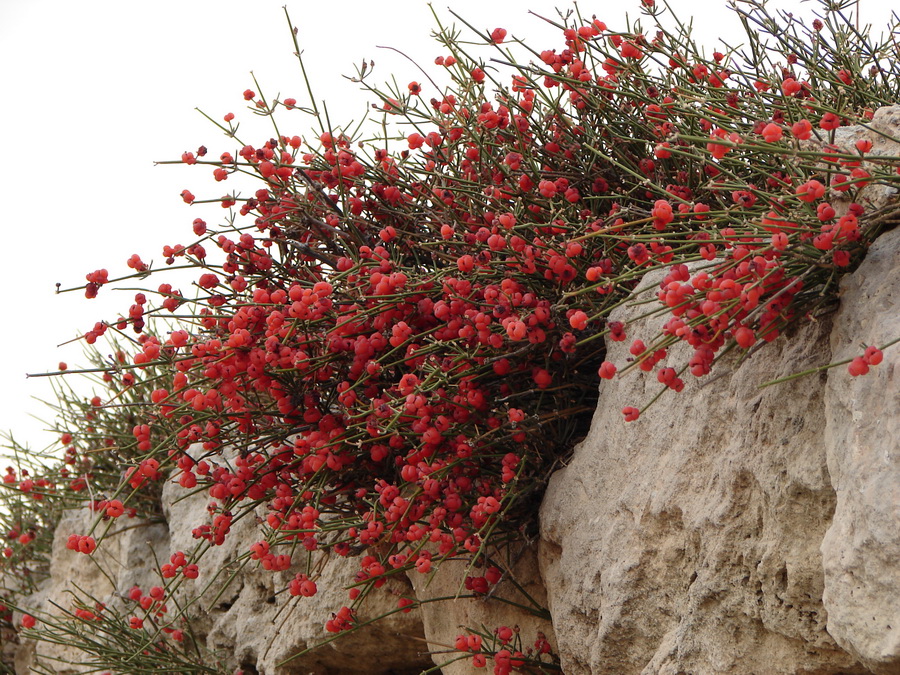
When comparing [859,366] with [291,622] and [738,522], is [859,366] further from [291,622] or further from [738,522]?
[291,622]

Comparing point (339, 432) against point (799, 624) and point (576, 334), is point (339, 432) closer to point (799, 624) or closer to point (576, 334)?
point (576, 334)

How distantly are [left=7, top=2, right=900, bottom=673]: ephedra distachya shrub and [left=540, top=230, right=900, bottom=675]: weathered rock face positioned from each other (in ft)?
0.30

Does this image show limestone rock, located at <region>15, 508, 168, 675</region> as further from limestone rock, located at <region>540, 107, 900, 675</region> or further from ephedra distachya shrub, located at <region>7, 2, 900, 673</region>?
limestone rock, located at <region>540, 107, 900, 675</region>

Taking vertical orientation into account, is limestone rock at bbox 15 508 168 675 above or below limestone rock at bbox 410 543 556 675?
above

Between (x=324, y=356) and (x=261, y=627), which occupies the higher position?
(x=324, y=356)

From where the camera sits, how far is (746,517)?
168 cm

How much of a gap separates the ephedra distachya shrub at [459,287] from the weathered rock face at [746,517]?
0.09m

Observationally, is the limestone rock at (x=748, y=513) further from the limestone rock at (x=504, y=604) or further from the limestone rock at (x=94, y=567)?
the limestone rock at (x=94, y=567)

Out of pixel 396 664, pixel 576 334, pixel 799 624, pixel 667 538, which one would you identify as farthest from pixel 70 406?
pixel 799 624

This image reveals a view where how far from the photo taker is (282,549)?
9.54ft

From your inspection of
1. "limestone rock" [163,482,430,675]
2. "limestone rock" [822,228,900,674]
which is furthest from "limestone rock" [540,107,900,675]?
"limestone rock" [163,482,430,675]

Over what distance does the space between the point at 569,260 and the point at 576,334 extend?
0.64 feet

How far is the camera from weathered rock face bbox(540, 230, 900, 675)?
1396 mm

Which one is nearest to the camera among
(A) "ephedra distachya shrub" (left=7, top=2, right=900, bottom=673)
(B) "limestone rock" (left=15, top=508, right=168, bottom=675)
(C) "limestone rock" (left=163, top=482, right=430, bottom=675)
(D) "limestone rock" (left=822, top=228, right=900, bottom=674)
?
(D) "limestone rock" (left=822, top=228, right=900, bottom=674)
